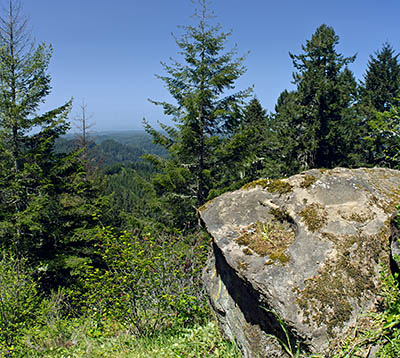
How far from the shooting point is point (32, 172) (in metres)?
10.9

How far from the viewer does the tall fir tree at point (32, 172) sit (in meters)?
10.3

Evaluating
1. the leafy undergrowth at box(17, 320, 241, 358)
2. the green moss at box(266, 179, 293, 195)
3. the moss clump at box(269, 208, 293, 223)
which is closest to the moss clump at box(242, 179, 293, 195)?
the green moss at box(266, 179, 293, 195)

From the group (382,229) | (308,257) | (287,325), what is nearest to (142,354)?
(287,325)

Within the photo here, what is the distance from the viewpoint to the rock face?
2734mm

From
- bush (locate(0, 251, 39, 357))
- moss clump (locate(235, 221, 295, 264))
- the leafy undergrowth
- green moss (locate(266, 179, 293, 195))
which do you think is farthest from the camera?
bush (locate(0, 251, 39, 357))

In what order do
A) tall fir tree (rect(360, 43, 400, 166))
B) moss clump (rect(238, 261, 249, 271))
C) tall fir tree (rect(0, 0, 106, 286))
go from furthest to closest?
1. tall fir tree (rect(360, 43, 400, 166))
2. tall fir tree (rect(0, 0, 106, 286))
3. moss clump (rect(238, 261, 249, 271))

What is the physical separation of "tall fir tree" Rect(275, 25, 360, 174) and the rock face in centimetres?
1192

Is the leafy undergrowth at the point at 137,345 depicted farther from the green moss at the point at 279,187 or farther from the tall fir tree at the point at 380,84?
the tall fir tree at the point at 380,84

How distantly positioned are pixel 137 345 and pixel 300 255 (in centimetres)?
282

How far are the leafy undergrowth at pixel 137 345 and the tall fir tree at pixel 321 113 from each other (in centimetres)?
1343

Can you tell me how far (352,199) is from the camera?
3.61m

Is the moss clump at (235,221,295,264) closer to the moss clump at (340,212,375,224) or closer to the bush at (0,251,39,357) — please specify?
the moss clump at (340,212,375,224)

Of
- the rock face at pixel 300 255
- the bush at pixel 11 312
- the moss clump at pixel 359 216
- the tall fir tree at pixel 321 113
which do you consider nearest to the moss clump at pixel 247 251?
the rock face at pixel 300 255

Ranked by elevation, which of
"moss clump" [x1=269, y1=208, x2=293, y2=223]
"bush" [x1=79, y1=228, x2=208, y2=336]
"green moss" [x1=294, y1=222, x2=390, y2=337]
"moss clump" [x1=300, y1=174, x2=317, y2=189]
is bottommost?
"bush" [x1=79, y1=228, x2=208, y2=336]
